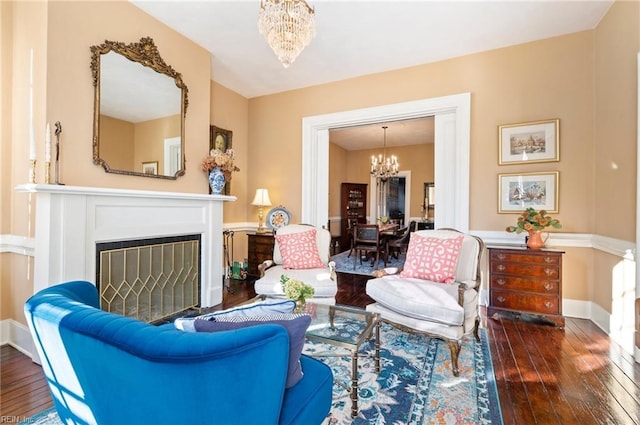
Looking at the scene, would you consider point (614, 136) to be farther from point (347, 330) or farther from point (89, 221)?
point (89, 221)

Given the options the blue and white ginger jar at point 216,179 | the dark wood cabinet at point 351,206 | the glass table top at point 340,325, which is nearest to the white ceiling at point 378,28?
the blue and white ginger jar at point 216,179

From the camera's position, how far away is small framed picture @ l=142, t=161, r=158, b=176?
2932 millimetres

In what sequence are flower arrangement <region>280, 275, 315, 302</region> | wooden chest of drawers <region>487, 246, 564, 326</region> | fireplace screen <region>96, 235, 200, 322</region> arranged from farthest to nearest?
wooden chest of drawers <region>487, 246, 564, 326</region>
fireplace screen <region>96, 235, 200, 322</region>
flower arrangement <region>280, 275, 315, 302</region>

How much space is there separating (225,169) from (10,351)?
2.42 meters

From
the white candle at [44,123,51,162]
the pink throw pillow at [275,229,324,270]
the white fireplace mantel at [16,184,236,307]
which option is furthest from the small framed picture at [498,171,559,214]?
the white candle at [44,123,51,162]

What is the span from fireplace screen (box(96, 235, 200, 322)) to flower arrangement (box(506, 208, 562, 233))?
349cm

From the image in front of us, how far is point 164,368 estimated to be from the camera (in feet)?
2.36

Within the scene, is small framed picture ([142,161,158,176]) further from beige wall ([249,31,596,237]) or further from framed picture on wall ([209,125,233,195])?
beige wall ([249,31,596,237])

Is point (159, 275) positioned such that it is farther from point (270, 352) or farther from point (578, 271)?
point (578, 271)

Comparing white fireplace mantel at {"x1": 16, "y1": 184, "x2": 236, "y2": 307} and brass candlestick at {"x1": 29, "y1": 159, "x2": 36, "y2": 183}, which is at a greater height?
brass candlestick at {"x1": 29, "y1": 159, "x2": 36, "y2": 183}

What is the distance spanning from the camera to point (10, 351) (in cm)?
235

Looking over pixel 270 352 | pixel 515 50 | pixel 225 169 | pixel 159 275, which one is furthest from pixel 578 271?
pixel 159 275

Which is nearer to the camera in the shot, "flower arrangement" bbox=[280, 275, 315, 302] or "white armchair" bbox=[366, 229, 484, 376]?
"flower arrangement" bbox=[280, 275, 315, 302]

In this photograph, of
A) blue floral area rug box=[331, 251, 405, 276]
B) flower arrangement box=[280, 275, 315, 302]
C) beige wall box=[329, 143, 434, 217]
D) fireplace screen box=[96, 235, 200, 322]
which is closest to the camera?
flower arrangement box=[280, 275, 315, 302]
